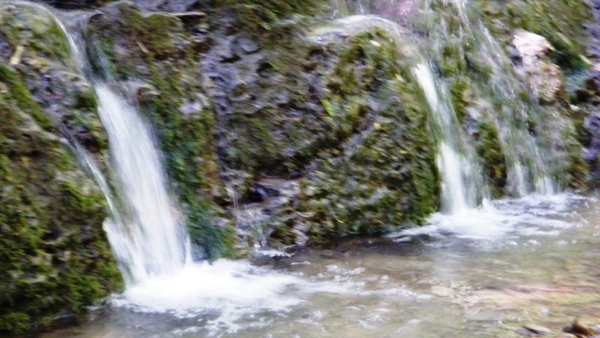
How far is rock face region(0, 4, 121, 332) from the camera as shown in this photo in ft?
12.7

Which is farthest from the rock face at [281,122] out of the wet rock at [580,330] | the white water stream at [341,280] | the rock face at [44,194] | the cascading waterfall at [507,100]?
the wet rock at [580,330]

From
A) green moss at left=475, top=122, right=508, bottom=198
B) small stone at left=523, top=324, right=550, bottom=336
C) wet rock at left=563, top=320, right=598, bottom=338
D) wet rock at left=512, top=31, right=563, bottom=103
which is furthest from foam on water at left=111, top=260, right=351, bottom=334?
wet rock at left=512, top=31, right=563, bottom=103

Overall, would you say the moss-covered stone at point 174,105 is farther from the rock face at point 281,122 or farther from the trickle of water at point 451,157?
the trickle of water at point 451,157

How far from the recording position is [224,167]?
5.56 meters

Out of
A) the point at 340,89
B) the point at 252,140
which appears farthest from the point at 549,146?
the point at 252,140

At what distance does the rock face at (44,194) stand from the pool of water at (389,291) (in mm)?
210

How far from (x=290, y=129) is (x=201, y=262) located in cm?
143

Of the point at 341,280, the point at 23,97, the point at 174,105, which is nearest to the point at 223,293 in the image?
Result: the point at 341,280

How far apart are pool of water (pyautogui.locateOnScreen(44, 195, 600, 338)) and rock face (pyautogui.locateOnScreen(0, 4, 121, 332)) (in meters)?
0.21

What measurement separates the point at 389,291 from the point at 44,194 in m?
2.10

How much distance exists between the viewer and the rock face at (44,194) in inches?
152

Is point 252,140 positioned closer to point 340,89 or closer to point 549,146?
point 340,89

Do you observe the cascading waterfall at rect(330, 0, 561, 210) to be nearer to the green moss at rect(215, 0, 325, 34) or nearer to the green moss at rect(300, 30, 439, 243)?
the green moss at rect(300, 30, 439, 243)

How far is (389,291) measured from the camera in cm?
439
